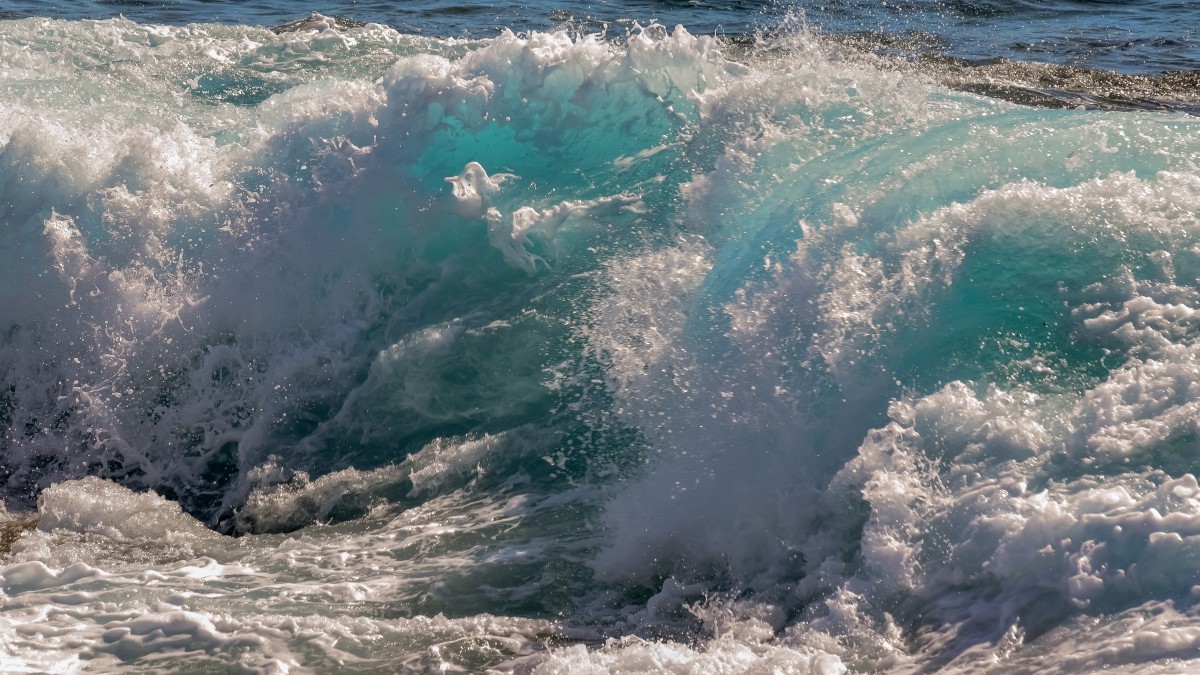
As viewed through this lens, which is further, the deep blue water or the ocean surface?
the deep blue water

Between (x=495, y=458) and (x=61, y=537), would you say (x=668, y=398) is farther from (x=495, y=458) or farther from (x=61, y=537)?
(x=61, y=537)

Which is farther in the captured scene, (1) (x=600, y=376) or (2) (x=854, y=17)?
(2) (x=854, y=17)

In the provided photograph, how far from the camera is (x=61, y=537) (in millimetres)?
4395

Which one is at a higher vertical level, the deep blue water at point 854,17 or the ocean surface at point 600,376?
the deep blue water at point 854,17

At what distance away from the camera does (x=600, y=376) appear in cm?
466

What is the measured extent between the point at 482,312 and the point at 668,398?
48.9 inches

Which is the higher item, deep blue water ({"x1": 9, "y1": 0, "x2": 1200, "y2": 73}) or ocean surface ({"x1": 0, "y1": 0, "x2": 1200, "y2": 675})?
deep blue water ({"x1": 9, "y1": 0, "x2": 1200, "y2": 73})

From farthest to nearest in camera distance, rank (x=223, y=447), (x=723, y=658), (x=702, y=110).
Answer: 1. (x=702, y=110)
2. (x=223, y=447)
3. (x=723, y=658)

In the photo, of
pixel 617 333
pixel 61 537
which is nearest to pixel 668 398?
pixel 617 333

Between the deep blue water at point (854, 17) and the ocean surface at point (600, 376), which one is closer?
the ocean surface at point (600, 376)

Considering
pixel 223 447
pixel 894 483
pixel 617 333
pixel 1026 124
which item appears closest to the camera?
pixel 894 483

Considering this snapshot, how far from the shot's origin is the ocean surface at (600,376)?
3.41 meters

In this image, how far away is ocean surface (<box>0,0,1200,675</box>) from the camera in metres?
3.41

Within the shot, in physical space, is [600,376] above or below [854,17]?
below
